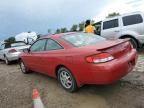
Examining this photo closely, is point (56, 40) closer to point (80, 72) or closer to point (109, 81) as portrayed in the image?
point (80, 72)

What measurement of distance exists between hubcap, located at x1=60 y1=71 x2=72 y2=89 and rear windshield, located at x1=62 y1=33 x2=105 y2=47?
0.78 meters

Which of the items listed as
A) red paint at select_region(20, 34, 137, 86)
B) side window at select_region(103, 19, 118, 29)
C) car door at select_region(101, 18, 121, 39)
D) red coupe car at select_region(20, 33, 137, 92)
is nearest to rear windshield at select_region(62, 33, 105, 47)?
red coupe car at select_region(20, 33, 137, 92)

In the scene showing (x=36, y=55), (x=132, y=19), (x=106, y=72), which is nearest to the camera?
(x=106, y=72)

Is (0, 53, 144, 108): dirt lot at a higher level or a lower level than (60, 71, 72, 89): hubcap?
lower

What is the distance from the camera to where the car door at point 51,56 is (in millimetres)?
5432

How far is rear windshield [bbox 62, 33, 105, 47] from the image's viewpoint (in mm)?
5307

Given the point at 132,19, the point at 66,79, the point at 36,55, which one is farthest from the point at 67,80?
the point at 132,19

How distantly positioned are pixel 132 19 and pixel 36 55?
4.97 m

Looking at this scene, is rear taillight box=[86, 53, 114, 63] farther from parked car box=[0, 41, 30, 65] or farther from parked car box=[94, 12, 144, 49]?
parked car box=[0, 41, 30, 65]

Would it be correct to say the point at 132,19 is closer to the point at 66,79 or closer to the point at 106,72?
the point at 66,79

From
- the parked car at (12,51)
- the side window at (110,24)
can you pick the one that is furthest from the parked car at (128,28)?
the parked car at (12,51)

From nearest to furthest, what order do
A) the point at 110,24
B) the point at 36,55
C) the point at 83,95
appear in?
1. the point at 83,95
2. the point at 36,55
3. the point at 110,24

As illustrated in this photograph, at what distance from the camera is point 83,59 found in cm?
454

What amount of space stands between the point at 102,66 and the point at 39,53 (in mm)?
2654
